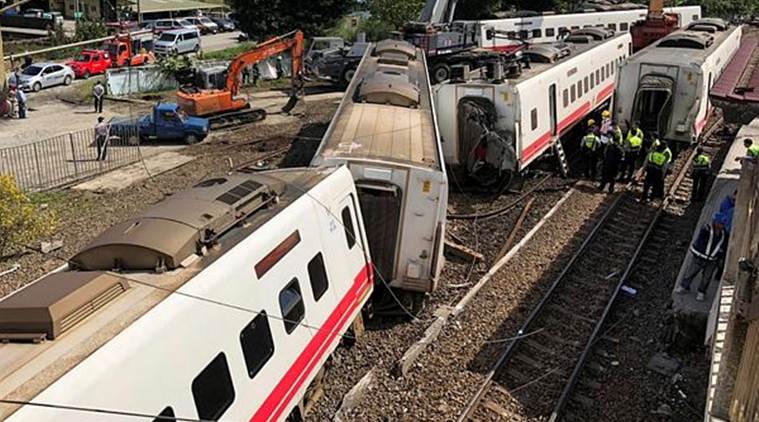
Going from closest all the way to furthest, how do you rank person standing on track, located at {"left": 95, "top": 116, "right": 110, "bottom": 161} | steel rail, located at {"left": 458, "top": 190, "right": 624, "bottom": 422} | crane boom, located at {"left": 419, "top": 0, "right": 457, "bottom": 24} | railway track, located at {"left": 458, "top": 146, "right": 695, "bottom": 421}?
steel rail, located at {"left": 458, "top": 190, "right": 624, "bottom": 422} < railway track, located at {"left": 458, "top": 146, "right": 695, "bottom": 421} < person standing on track, located at {"left": 95, "top": 116, "right": 110, "bottom": 161} < crane boom, located at {"left": 419, "top": 0, "right": 457, "bottom": 24}

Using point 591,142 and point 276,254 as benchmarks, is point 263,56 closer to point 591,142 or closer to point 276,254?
point 591,142

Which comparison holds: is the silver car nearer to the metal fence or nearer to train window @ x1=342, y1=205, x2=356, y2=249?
the metal fence

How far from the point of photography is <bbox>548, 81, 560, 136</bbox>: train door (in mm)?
19781

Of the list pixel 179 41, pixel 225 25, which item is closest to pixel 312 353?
pixel 179 41

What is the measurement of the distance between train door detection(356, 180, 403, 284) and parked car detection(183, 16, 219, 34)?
5018 centimetres

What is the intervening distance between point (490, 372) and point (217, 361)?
4802mm

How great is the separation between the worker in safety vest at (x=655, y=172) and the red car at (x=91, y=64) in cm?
2957

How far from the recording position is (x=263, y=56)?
2688 centimetres

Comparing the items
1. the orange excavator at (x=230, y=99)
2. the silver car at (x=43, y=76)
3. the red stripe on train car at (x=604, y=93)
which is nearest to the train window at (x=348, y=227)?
the red stripe on train car at (x=604, y=93)

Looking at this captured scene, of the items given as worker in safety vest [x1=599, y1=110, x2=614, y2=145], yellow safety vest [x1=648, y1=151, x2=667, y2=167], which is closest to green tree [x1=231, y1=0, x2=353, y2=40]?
worker in safety vest [x1=599, y1=110, x2=614, y2=145]

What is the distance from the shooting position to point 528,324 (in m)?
11.9

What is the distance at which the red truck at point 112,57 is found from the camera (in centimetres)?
3816

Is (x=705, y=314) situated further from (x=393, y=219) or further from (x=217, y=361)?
(x=217, y=361)

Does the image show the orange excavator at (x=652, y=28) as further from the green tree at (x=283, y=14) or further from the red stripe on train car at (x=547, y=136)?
the green tree at (x=283, y=14)
